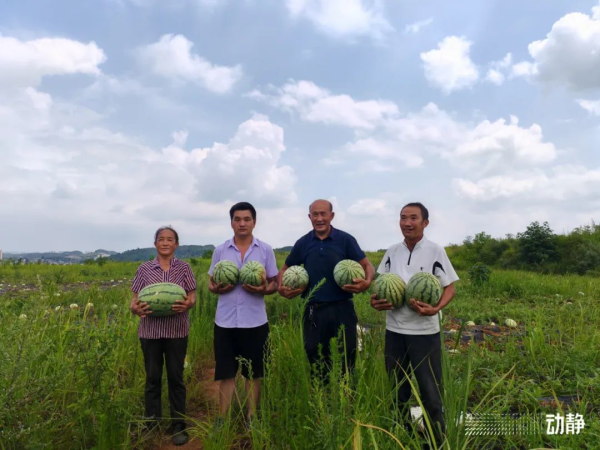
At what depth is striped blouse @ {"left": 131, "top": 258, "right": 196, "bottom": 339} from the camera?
12.6ft

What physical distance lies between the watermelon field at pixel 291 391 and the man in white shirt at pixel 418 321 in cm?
21

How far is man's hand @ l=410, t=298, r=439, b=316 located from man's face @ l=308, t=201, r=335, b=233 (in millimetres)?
1155

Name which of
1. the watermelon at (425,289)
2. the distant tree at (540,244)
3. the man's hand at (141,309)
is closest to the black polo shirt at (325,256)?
the watermelon at (425,289)

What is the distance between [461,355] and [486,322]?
294 centimetres

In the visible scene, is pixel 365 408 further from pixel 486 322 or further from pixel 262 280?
pixel 486 322

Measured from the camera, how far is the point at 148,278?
13.0 ft

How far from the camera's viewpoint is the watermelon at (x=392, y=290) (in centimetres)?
350

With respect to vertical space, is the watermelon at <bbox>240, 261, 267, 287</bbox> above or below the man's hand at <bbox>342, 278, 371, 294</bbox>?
above

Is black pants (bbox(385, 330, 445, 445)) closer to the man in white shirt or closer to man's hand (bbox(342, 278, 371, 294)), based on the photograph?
the man in white shirt

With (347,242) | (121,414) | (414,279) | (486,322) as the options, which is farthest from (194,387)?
(486,322)

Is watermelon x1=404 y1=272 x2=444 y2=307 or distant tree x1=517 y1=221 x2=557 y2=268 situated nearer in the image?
watermelon x1=404 y1=272 x2=444 y2=307

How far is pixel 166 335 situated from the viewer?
383 centimetres

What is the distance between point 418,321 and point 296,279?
1.20 m

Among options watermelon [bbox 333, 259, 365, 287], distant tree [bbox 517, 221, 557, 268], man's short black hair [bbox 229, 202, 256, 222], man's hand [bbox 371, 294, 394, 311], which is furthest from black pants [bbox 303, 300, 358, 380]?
distant tree [bbox 517, 221, 557, 268]
